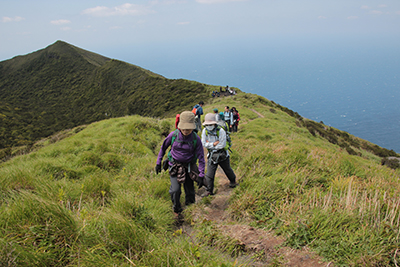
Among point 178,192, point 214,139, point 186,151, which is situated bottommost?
point 178,192

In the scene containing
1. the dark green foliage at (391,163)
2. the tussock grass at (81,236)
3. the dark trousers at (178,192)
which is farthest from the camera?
the dark green foliage at (391,163)

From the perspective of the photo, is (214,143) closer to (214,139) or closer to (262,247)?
(214,139)

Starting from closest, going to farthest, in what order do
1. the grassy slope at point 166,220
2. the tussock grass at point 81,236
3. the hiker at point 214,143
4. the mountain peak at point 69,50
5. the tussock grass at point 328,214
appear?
the tussock grass at point 81,236 → the grassy slope at point 166,220 → the tussock grass at point 328,214 → the hiker at point 214,143 → the mountain peak at point 69,50

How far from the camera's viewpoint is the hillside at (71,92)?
55.5 metres

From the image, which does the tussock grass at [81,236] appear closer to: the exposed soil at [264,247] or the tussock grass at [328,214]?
the exposed soil at [264,247]

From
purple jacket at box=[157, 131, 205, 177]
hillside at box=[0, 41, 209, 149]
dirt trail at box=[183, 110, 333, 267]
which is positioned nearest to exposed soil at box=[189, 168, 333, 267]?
dirt trail at box=[183, 110, 333, 267]

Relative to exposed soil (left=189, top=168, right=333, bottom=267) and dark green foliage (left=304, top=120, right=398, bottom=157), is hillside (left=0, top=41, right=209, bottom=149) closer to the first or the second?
dark green foliage (left=304, top=120, right=398, bottom=157)

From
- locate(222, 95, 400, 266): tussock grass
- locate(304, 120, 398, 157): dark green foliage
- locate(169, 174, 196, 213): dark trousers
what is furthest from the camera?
locate(304, 120, 398, 157): dark green foliage

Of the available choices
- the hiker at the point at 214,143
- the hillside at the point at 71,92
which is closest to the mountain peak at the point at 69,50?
the hillside at the point at 71,92

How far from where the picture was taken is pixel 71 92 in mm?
101562

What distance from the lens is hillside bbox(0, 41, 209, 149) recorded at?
55.5 metres

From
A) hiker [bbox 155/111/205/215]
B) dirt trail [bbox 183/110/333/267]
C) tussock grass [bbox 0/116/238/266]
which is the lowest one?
dirt trail [bbox 183/110/333/267]

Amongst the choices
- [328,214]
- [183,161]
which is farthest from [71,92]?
[328,214]

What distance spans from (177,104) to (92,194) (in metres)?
43.5
